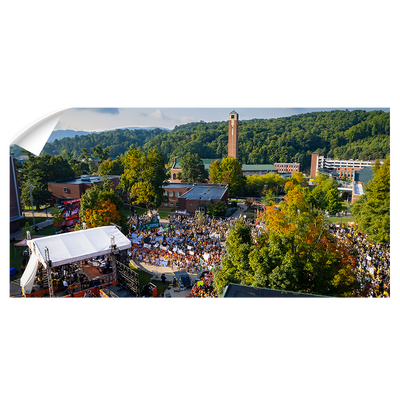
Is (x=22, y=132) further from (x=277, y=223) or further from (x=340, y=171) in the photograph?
(x=340, y=171)

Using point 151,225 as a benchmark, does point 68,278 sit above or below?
below

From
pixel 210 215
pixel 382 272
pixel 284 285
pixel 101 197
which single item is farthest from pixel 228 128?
pixel 284 285

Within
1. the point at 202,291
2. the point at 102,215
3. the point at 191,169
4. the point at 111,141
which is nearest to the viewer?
the point at 202,291

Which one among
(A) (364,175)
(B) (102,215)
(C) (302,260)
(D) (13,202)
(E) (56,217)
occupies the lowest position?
(C) (302,260)

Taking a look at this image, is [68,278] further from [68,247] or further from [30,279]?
[68,247]

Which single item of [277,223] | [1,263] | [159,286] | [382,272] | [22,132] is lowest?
[159,286]

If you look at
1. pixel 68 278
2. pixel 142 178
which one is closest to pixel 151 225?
pixel 142 178
